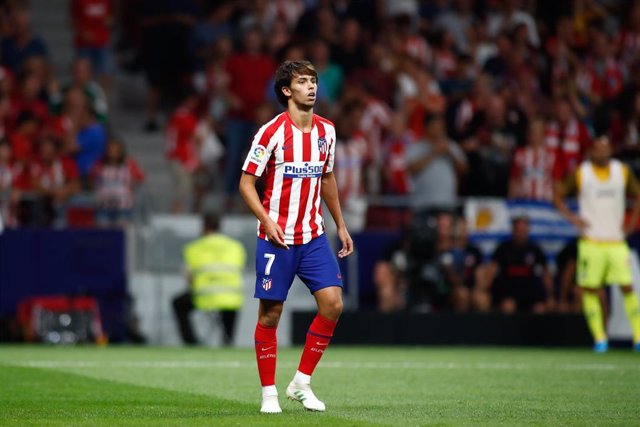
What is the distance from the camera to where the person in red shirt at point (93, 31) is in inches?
836

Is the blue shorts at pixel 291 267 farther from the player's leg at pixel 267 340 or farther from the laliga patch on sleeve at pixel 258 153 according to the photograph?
→ the laliga patch on sleeve at pixel 258 153

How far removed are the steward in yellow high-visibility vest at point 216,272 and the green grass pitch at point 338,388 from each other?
209 cm

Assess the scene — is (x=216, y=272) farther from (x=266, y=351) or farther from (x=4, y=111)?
(x=266, y=351)

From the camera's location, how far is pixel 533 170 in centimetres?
1977

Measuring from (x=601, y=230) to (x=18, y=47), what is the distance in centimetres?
986

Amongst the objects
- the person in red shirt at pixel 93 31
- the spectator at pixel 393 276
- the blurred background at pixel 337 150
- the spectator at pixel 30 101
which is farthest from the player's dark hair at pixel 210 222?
the person in red shirt at pixel 93 31

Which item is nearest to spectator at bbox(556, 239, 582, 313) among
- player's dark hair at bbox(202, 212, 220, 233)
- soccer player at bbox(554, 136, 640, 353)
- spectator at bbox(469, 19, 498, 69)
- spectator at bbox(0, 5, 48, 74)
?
soccer player at bbox(554, 136, 640, 353)

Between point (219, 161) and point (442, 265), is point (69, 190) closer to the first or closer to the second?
point (219, 161)

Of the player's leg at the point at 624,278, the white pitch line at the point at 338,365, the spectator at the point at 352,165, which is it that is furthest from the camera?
the spectator at the point at 352,165

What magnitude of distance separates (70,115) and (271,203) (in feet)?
37.6

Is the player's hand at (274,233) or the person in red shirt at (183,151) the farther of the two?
the person in red shirt at (183,151)

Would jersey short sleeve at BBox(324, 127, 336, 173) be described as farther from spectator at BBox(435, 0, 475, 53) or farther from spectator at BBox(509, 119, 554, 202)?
spectator at BBox(435, 0, 475, 53)

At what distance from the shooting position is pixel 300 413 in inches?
340

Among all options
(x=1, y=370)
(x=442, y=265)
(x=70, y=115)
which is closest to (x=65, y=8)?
(x=70, y=115)
